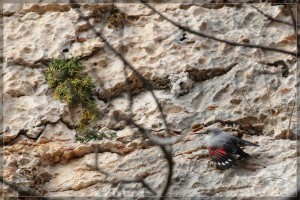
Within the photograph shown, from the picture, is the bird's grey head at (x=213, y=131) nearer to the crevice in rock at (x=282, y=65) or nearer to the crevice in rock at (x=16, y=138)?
the crevice in rock at (x=282, y=65)

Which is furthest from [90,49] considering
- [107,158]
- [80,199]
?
[80,199]

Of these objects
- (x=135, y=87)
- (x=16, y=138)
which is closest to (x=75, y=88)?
(x=135, y=87)

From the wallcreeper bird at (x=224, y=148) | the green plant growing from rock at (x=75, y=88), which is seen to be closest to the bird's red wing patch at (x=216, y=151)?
the wallcreeper bird at (x=224, y=148)

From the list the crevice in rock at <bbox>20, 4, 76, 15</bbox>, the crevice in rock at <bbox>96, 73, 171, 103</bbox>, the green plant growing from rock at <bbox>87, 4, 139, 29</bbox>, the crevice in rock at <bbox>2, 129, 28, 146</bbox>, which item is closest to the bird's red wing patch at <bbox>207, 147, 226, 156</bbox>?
the crevice in rock at <bbox>96, 73, 171, 103</bbox>

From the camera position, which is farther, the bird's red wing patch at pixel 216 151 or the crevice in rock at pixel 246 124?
the crevice in rock at pixel 246 124

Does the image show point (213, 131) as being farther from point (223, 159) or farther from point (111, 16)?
point (111, 16)

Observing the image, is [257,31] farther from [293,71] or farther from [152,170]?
[152,170]
